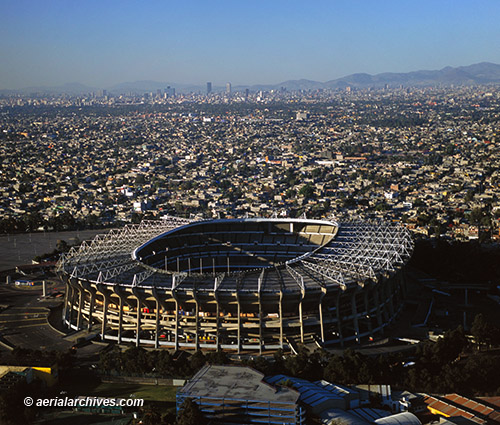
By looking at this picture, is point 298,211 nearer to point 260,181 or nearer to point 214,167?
point 260,181

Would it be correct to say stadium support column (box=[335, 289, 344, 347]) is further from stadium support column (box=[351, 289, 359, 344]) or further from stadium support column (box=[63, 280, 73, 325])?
stadium support column (box=[63, 280, 73, 325])

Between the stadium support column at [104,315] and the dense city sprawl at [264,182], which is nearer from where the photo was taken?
the stadium support column at [104,315]

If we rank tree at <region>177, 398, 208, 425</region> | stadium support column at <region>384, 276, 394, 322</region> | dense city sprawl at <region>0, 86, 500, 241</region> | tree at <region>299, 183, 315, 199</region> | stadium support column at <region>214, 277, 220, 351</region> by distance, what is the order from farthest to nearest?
1. tree at <region>299, 183, 315, 199</region>
2. dense city sprawl at <region>0, 86, 500, 241</region>
3. stadium support column at <region>384, 276, 394, 322</region>
4. stadium support column at <region>214, 277, 220, 351</region>
5. tree at <region>177, 398, 208, 425</region>

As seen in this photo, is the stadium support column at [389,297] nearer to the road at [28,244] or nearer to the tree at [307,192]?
the road at [28,244]

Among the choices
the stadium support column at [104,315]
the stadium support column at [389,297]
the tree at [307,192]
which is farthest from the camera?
the tree at [307,192]

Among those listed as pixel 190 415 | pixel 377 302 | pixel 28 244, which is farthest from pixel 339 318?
pixel 28 244

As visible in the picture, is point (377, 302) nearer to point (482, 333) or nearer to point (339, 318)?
point (339, 318)

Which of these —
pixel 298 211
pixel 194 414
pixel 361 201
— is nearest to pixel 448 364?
pixel 194 414

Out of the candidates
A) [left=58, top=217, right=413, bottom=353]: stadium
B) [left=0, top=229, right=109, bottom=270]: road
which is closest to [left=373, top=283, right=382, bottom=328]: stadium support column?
[left=58, top=217, right=413, bottom=353]: stadium

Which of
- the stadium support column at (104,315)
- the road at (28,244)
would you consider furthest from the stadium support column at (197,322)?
the road at (28,244)
